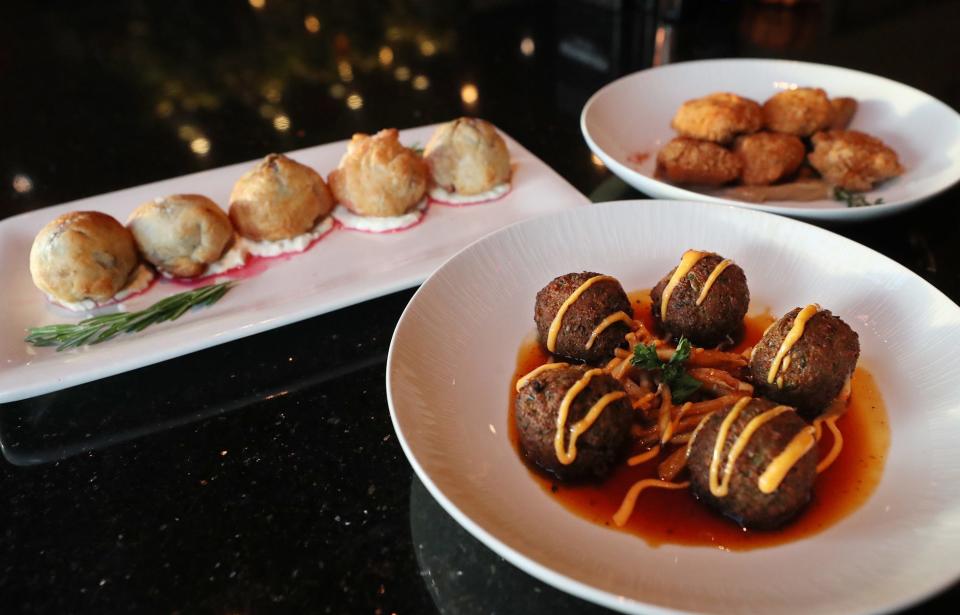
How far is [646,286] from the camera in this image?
2121mm

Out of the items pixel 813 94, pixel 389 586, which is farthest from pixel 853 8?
pixel 389 586

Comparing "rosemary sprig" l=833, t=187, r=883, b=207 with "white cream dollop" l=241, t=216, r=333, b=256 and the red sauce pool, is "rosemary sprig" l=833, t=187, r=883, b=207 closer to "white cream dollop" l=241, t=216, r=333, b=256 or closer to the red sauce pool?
the red sauce pool

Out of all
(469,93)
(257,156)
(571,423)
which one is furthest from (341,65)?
(571,423)

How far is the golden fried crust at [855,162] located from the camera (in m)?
2.59

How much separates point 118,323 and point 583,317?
53.9 inches

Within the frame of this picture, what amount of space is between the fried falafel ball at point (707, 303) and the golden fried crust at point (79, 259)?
1.71 metres

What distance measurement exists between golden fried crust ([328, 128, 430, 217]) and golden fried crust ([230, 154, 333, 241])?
133mm

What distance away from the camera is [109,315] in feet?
6.86

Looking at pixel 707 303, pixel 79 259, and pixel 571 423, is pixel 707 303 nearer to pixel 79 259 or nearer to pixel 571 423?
pixel 571 423

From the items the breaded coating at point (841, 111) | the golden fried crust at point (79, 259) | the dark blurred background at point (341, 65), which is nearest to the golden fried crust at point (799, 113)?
the breaded coating at point (841, 111)

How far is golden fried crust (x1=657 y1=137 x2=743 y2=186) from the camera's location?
→ 8.62ft

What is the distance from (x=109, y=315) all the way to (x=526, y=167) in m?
1.59

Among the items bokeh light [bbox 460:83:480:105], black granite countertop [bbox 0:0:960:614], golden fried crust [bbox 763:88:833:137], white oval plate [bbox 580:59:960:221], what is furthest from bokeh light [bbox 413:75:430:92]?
golden fried crust [bbox 763:88:833:137]

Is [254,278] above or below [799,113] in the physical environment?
below
